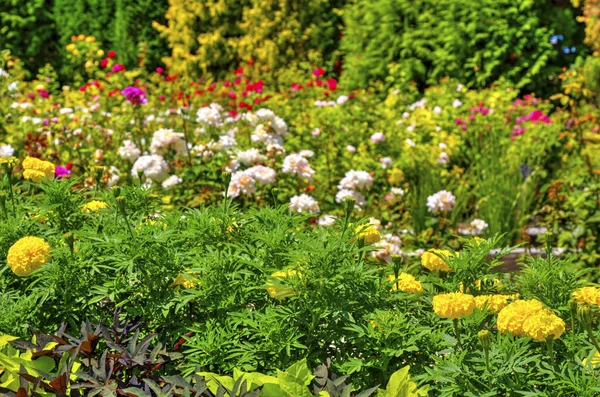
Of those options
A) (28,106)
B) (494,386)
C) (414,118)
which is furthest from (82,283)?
(414,118)

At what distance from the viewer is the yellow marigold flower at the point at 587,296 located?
2039 millimetres

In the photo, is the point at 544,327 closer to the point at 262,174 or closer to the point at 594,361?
the point at 594,361

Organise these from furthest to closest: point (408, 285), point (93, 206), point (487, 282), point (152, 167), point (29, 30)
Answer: point (29, 30), point (152, 167), point (93, 206), point (487, 282), point (408, 285)

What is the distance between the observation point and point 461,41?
809cm

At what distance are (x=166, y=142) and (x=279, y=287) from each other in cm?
303

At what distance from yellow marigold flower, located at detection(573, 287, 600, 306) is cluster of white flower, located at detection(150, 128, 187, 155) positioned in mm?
3207

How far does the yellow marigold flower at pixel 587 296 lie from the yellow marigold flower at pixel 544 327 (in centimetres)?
30

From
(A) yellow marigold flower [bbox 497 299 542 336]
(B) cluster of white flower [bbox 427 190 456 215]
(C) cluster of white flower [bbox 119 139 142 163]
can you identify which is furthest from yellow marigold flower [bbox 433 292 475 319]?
(C) cluster of white flower [bbox 119 139 142 163]

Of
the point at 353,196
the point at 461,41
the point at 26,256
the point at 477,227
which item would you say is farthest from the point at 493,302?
the point at 461,41

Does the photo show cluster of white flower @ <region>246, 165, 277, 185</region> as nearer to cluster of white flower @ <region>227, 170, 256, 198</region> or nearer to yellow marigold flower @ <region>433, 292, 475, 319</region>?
cluster of white flower @ <region>227, 170, 256, 198</region>

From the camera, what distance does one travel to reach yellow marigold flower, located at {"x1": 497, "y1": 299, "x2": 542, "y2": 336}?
1822 mm

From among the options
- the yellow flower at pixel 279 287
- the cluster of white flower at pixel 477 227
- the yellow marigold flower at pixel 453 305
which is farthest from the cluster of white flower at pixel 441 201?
the yellow marigold flower at pixel 453 305

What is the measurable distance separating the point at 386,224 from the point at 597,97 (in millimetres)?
4467

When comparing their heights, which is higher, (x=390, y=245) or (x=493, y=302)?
(x=493, y=302)
